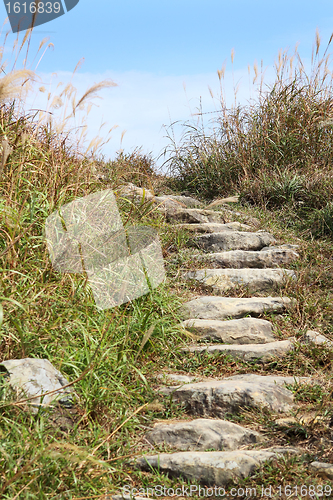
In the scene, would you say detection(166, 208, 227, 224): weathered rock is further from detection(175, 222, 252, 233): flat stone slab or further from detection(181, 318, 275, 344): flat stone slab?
detection(181, 318, 275, 344): flat stone slab

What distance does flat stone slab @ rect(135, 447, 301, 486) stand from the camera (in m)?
1.91

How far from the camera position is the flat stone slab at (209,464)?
1909mm

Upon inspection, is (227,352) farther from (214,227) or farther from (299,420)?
(214,227)

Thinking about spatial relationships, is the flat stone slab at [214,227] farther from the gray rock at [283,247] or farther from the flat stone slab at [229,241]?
the gray rock at [283,247]

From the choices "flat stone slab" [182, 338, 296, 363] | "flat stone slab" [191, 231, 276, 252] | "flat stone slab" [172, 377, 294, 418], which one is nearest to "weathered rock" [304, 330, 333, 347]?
"flat stone slab" [182, 338, 296, 363]

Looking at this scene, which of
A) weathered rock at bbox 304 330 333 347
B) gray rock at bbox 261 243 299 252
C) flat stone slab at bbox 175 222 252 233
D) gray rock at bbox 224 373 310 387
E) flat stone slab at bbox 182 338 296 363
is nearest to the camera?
gray rock at bbox 224 373 310 387

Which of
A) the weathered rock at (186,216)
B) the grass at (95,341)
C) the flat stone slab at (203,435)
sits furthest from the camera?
the weathered rock at (186,216)

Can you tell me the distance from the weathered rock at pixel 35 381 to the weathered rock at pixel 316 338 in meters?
1.71

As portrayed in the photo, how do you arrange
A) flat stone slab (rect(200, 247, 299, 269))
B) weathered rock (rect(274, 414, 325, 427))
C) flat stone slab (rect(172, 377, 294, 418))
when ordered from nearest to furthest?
1. weathered rock (rect(274, 414, 325, 427))
2. flat stone slab (rect(172, 377, 294, 418))
3. flat stone slab (rect(200, 247, 299, 269))

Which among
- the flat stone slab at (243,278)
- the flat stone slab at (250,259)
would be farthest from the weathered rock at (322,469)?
the flat stone slab at (250,259)

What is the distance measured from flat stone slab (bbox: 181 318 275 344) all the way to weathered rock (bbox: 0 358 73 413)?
44.9 inches

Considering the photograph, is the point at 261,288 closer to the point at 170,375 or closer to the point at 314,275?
the point at 314,275

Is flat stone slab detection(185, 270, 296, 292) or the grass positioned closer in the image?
the grass

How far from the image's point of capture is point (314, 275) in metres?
3.81
